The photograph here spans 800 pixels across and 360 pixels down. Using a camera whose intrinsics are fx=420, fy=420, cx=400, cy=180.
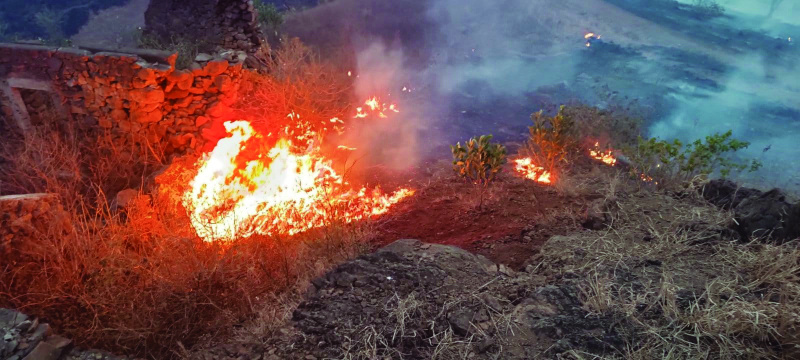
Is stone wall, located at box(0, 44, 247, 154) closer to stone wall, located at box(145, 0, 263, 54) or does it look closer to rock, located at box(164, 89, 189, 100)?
rock, located at box(164, 89, 189, 100)

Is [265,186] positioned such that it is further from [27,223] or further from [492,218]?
[492,218]

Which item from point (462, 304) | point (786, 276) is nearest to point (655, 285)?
point (786, 276)

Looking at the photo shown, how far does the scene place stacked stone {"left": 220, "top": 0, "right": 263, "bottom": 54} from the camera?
34.9ft

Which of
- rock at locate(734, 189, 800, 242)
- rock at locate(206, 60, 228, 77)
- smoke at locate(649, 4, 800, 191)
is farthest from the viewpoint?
smoke at locate(649, 4, 800, 191)

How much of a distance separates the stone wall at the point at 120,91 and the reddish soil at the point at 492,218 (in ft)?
10.9

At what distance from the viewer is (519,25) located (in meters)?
18.6

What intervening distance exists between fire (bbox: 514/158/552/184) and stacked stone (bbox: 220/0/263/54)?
7477mm

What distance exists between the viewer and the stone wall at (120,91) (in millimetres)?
5688

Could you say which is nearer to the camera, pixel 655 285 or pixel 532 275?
pixel 655 285

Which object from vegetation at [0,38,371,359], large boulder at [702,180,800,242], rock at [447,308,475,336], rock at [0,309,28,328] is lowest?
vegetation at [0,38,371,359]

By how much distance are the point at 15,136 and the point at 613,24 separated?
20683mm

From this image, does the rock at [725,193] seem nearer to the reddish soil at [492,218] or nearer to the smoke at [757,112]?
the reddish soil at [492,218]

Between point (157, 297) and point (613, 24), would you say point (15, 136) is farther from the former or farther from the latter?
point (613, 24)

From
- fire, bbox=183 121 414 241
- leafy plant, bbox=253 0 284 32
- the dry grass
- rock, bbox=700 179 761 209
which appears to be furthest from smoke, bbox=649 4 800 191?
leafy plant, bbox=253 0 284 32
